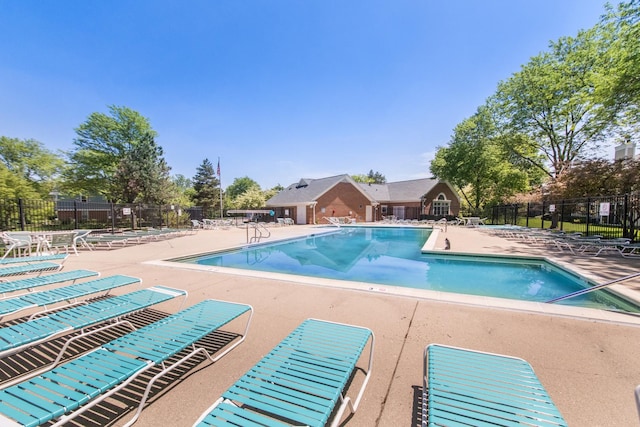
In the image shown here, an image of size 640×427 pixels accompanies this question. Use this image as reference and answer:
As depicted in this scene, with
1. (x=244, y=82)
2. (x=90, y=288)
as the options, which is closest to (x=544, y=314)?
(x=90, y=288)

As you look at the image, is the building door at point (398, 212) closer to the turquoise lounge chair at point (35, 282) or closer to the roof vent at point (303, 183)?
the roof vent at point (303, 183)

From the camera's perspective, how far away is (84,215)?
31.3 metres

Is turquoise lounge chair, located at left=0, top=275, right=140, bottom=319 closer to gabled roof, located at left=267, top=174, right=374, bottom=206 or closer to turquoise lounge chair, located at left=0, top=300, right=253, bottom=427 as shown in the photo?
turquoise lounge chair, located at left=0, top=300, right=253, bottom=427

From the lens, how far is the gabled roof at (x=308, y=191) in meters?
30.9

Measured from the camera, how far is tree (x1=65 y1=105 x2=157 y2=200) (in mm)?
27297

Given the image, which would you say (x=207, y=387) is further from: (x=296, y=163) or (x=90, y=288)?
(x=296, y=163)

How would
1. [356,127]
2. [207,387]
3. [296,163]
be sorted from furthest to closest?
1. [296,163]
2. [356,127]
3. [207,387]

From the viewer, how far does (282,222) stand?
29.9m

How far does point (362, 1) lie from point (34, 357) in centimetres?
1444

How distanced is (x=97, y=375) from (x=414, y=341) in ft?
10.7

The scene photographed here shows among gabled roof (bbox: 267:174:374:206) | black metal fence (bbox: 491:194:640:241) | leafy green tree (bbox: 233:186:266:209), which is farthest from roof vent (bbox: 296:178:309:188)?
black metal fence (bbox: 491:194:640:241)

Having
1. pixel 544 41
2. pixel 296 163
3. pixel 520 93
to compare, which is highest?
pixel 544 41

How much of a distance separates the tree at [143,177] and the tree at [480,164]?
31853 mm

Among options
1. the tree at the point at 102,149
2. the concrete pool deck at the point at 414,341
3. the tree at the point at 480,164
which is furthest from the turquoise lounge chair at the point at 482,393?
the tree at the point at 102,149
